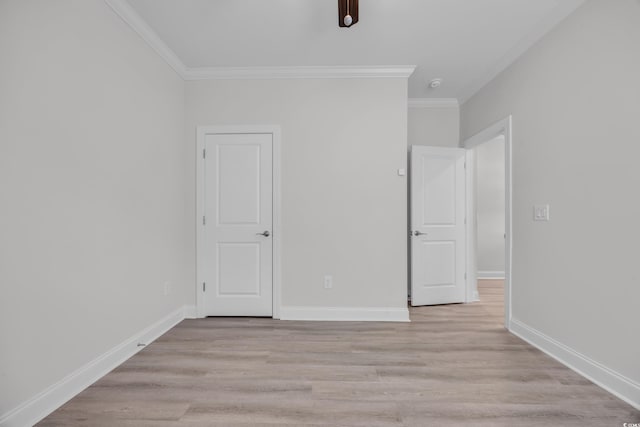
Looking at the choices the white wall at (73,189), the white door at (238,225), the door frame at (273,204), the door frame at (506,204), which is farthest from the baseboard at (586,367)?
the white wall at (73,189)

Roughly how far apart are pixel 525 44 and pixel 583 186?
4.74ft

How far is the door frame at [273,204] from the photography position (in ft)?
10.8

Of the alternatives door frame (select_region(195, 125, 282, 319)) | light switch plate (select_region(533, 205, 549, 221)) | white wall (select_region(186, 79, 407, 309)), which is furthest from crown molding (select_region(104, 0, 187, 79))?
light switch plate (select_region(533, 205, 549, 221))

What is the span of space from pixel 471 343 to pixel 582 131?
1923 mm

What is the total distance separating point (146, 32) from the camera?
2.58 meters

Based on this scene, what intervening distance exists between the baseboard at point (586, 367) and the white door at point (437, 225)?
1.09 metres

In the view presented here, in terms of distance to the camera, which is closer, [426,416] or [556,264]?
[426,416]

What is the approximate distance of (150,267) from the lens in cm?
272

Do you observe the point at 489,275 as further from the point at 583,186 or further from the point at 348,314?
the point at 583,186

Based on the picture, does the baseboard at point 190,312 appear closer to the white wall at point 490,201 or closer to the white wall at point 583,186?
the white wall at point 583,186

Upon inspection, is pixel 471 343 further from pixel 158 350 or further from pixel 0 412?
pixel 0 412

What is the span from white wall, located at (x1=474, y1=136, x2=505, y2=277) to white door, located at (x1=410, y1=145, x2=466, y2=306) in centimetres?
213

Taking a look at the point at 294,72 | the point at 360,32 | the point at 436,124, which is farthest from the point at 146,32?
the point at 436,124

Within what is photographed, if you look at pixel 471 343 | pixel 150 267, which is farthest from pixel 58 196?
pixel 471 343
